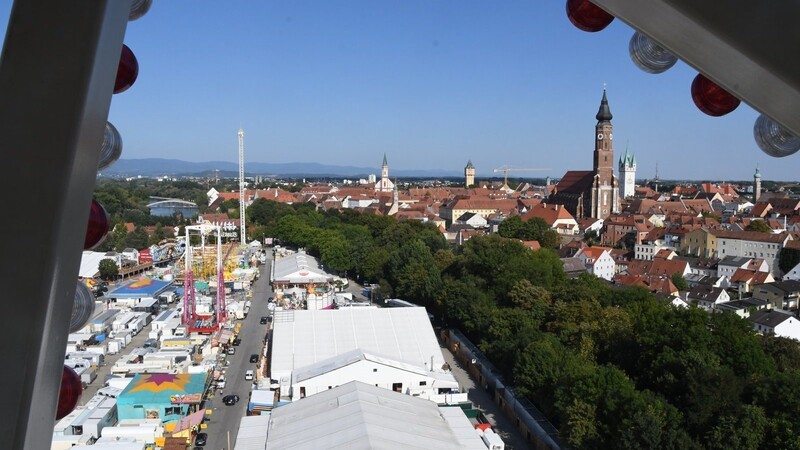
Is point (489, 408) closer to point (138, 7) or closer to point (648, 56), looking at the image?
point (648, 56)

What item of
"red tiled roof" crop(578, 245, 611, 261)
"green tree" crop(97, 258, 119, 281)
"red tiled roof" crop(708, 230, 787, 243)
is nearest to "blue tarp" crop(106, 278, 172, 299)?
"green tree" crop(97, 258, 119, 281)

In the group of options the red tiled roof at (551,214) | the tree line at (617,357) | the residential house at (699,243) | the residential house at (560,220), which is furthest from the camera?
the red tiled roof at (551,214)

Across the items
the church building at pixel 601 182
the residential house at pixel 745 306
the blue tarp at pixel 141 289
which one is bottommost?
the blue tarp at pixel 141 289

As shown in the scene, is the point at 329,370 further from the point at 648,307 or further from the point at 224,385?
the point at 648,307

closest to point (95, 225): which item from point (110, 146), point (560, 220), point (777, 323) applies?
point (110, 146)

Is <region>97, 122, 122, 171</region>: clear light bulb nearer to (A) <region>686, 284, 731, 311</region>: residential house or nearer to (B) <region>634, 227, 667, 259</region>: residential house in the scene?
(A) <region>686, 284, 731, 311</region>: residential house

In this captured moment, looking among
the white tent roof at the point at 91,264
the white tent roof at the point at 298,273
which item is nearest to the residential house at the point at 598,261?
the white tent roof at the point at 298,273

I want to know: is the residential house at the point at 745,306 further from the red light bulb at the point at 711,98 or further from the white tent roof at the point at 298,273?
the red light bulb at the point at 711,98
